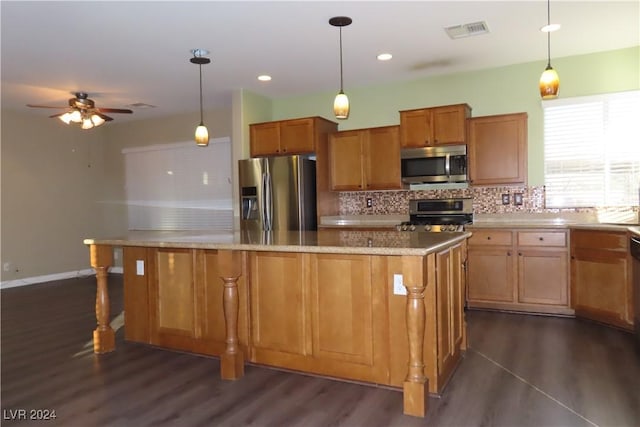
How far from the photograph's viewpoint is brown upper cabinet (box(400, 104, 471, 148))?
488cm

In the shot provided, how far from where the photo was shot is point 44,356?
11.4 feet

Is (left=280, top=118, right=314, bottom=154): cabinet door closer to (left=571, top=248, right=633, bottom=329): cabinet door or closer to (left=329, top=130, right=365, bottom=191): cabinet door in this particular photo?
(left=329, top=130, right=365, bottom=191): cabinet door

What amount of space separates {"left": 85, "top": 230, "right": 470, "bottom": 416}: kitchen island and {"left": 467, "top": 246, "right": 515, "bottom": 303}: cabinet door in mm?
1416

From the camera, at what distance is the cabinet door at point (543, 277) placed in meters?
4.35

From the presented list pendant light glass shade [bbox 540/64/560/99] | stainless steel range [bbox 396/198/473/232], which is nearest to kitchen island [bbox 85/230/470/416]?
pendant light glass shade [bbox 540/64/560/99]

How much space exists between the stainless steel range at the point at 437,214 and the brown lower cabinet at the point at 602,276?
46.2 inches

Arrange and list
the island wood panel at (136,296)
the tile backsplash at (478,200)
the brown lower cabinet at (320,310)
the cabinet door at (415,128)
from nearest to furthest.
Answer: the brown lower cabinet at (320,310), the island wood panel at (136,296), the tile backsplash at (478,200), the cabinet door at (415,128)

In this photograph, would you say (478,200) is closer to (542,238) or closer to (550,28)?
(542,238)

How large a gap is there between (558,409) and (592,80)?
12.1ft

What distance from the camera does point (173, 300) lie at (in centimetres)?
352

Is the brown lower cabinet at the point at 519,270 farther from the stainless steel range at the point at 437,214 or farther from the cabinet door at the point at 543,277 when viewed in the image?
the stainless steel range at the point at 437,214

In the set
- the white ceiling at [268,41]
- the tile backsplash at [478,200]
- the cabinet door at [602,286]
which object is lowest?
the cabinet door at [602,286]

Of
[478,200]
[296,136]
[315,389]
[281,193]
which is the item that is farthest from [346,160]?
[315,389]

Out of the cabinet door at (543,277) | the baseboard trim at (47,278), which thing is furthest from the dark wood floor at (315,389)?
the baseboard trim at (47,278)
